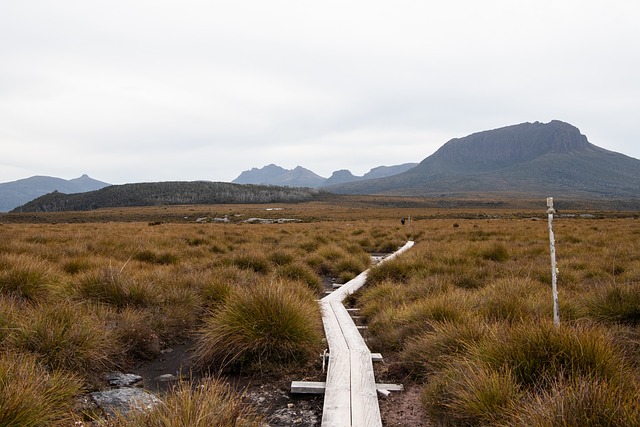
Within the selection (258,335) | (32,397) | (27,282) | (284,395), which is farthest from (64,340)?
(27,282)

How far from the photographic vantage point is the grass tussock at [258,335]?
5.49 m

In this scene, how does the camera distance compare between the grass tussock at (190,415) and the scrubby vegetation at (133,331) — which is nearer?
the grass tussock at (190,415)

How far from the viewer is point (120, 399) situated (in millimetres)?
4391

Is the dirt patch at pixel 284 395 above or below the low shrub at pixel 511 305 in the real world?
below

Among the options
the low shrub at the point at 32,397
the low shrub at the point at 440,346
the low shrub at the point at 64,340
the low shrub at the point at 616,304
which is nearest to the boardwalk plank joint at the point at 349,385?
the low shrub at the point at 440,346

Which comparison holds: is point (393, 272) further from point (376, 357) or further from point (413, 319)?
point (376, 357)

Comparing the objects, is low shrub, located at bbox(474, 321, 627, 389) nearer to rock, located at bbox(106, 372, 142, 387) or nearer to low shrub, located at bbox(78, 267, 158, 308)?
rock, located at bbox(106, 372, 142, 387)

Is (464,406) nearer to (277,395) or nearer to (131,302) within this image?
(277,395)

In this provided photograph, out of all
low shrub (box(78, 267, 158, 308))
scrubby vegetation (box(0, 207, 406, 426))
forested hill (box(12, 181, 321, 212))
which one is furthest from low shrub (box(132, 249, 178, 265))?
forested hill (box(12, 181, 321, 212))

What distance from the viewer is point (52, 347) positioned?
15.6ft

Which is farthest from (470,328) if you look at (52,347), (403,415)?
(52,347)

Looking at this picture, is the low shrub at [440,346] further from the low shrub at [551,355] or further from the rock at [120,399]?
the rock at [120,399]

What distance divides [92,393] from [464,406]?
382cm

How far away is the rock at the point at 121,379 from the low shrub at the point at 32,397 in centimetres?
83
